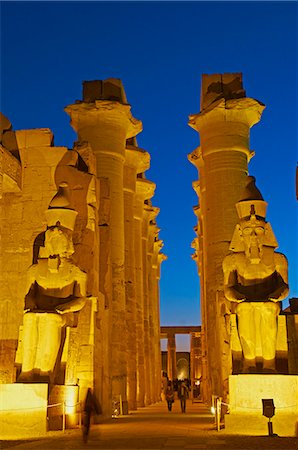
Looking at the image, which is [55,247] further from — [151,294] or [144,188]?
[151,294]

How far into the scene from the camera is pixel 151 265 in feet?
88.9

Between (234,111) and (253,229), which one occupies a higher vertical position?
(234,111)

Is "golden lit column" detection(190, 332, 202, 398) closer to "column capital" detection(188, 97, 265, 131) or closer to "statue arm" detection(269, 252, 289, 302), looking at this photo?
"column capital" detection(188, 97, 265, 131)

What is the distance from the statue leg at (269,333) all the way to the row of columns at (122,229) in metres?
5.47

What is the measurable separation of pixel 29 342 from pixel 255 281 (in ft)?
11.4

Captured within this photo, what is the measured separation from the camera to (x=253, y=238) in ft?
29.8

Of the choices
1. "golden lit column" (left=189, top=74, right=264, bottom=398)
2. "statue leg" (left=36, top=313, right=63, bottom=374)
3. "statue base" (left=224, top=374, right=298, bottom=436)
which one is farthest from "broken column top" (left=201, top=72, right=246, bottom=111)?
"statue base" (left=224, top=374, right=298, bottom=436)

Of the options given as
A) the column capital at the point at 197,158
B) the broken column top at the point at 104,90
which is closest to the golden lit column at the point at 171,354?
the column capital at the point at 197,158

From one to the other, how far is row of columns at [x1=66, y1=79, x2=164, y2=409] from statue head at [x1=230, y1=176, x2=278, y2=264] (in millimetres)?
4825

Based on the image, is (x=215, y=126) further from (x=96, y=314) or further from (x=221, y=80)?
(x=96, y=314)

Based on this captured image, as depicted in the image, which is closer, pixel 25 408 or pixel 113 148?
pixel 25 408

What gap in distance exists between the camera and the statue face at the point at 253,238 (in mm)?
9094

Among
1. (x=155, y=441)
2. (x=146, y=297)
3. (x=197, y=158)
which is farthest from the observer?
(x=146, y=297)

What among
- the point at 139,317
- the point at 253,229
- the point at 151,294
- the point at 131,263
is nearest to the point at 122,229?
the point at 131,263
